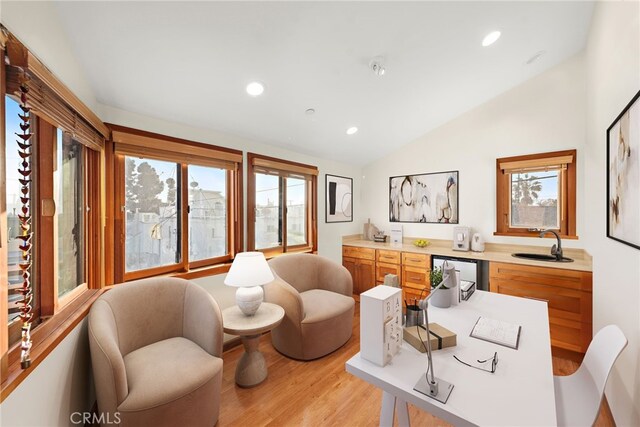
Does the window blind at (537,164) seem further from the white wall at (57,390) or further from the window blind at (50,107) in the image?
the white wall at (57,390)

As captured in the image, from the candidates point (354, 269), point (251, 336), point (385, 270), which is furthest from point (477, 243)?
point (251, 336)

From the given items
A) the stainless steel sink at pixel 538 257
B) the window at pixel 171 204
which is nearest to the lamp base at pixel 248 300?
the window at pixel 171 204

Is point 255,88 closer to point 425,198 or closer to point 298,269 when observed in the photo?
point 298,269

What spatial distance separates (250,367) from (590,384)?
2.03 meters

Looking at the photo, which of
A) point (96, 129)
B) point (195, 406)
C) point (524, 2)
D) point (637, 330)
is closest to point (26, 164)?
point (96, 129)

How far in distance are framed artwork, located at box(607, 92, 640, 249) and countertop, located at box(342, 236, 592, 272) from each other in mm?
942

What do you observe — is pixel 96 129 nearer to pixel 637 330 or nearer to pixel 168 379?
pixel 168 379

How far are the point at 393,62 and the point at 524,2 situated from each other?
0.92 metres

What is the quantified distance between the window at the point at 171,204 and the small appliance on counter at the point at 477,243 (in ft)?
9.24

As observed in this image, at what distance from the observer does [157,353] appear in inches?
66.4

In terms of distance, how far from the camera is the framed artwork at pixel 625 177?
1.23 m

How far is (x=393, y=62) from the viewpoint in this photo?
2.10 m

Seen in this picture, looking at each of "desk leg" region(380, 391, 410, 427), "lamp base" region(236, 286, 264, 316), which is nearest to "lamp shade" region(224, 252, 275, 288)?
"lamp base" region(236, 286, 264, 316)

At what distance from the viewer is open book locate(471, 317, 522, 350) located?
128 cm
